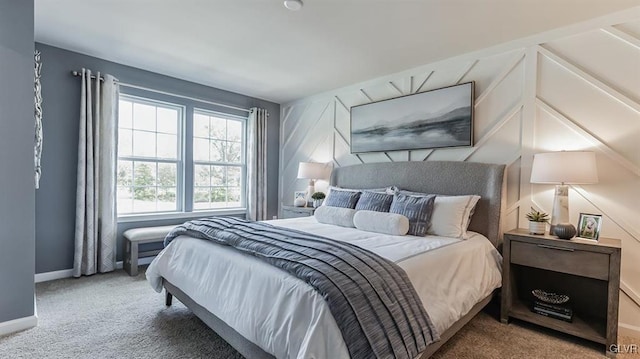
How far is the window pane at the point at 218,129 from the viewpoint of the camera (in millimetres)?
4605

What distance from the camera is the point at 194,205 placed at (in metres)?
4.39

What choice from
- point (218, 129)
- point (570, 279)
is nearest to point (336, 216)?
point (570, 279)

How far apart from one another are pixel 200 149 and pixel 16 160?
7.70 feet

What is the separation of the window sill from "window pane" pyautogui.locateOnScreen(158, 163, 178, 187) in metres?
0.41

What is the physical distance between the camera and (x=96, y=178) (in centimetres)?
342

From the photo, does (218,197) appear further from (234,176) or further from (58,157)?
(58,157)

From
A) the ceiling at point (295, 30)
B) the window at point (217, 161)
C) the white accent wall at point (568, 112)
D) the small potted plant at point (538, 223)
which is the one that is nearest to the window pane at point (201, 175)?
the window at point (217, 161)

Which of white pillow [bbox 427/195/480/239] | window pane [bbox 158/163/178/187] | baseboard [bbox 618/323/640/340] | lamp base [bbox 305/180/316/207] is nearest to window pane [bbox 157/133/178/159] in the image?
window pane [bbox 158/163/178/187]

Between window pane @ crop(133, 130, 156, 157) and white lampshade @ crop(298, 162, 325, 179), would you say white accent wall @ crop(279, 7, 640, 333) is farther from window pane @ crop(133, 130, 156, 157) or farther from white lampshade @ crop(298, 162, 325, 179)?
window pane @ crop(133, 130, 156, 157)

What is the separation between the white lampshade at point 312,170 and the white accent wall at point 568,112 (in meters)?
1.28

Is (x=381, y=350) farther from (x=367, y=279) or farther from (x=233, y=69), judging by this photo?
(x=233, y=69)

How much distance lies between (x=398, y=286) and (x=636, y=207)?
2.15 metres

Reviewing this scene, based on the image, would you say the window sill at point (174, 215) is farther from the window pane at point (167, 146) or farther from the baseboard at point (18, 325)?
the baseboard at point (18, 325)

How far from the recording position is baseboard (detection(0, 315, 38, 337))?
2.12 metres
